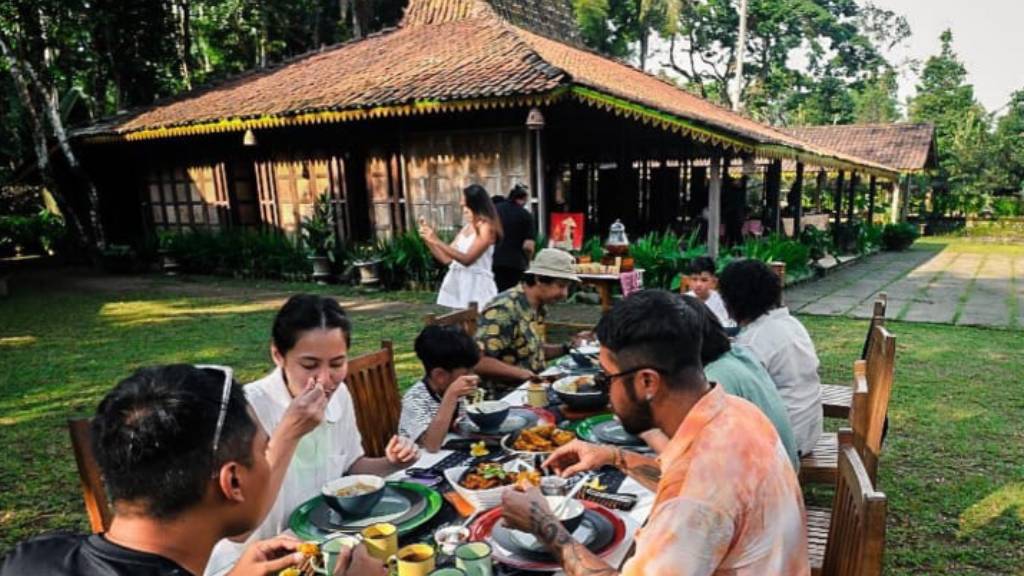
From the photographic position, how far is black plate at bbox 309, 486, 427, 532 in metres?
1.97

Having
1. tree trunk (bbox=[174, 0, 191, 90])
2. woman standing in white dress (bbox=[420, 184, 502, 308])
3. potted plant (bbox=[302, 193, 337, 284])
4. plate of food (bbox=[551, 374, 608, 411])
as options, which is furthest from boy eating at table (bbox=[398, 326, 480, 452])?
tree trunk (bbox=[174, 0, 191, 90])

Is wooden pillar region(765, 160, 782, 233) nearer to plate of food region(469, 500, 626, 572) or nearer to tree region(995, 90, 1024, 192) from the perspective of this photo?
plate of food region(469, 500, 626, 572)

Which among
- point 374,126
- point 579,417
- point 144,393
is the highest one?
point 374,126

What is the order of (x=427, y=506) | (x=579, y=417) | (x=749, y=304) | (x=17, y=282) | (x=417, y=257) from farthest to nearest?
1. (x=17, y=282)
2. (x=417, y=257)
3. (x=749, y=304)
4. (x=579, y=417)
5. (x=427, y=506)

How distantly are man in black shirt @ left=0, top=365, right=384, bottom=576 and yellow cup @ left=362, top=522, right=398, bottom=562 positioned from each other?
455 mm

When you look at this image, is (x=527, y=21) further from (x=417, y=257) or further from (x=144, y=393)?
(x=144, y=393)

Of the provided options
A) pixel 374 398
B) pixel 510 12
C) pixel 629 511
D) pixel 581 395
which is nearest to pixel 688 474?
pixel 629 511

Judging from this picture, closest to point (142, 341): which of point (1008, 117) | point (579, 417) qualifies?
point (579, 417)

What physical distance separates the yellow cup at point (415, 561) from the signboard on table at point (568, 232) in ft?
24.4

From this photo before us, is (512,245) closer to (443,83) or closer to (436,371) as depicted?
(436,371)

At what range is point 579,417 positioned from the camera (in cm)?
300

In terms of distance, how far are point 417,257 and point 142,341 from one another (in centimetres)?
439

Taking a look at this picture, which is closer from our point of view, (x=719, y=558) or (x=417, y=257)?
(x=719, y=558)

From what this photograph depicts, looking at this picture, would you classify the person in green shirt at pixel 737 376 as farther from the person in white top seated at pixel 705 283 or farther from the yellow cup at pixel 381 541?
the person in white top seated at pixel 705 283
